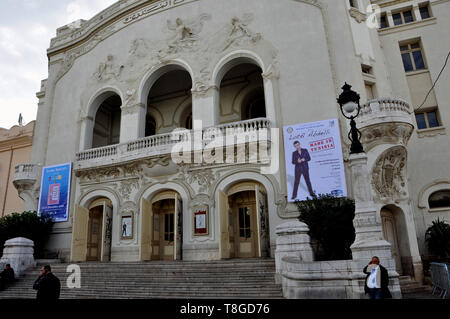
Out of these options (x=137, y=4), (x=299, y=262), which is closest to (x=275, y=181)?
(x=299, y=262)

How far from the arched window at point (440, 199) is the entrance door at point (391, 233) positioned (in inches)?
118

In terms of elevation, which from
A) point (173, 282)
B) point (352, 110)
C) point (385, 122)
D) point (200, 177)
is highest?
point (385, 122)

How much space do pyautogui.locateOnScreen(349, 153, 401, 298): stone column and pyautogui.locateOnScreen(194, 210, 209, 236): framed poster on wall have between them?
26.9ft

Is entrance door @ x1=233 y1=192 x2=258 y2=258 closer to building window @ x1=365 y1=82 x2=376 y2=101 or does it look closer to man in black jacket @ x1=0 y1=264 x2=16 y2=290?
building window @ x1=365 y1=82 x2=376 y2=101

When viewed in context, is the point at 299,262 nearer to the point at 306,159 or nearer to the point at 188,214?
the point at 306,159

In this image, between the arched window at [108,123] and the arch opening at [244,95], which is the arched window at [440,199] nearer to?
the arch opening at [244,95]

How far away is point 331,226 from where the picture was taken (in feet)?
36.2

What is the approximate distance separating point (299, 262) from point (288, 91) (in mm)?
8949

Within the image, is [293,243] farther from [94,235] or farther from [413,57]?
[413,57]

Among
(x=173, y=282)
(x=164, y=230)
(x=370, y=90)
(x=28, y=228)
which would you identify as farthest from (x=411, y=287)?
(x=28, y=228)

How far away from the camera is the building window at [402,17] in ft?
60.1

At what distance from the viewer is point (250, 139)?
569 inches

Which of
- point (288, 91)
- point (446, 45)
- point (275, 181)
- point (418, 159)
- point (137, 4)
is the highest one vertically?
point (137, 4)

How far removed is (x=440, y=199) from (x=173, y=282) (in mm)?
12198
